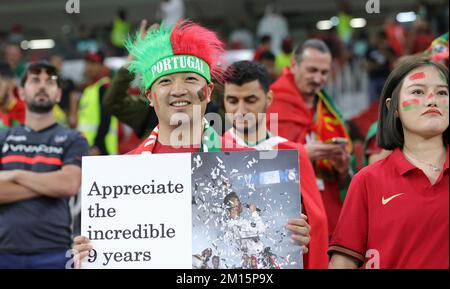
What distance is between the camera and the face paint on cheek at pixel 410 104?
344cm

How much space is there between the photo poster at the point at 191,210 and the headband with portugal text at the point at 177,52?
0.55 meters

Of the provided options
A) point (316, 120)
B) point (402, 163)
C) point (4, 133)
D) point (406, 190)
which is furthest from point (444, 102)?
point (4, 133)

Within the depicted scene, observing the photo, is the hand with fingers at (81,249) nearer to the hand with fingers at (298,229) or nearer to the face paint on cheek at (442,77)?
the hand with fingers at (298,229)

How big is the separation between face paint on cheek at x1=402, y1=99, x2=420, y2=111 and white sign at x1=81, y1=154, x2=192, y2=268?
2.98 ft

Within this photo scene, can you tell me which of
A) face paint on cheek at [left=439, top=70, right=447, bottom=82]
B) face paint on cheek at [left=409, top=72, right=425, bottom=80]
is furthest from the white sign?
face paint on cheek at [left=439, top=70, right=447, bottom=82]

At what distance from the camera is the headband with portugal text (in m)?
3.93

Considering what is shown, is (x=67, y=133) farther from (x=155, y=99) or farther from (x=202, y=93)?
(x=202, y=93)

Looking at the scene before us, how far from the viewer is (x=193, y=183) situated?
3490 millimetres

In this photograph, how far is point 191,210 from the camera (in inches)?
136

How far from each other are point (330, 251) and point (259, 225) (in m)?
0.33

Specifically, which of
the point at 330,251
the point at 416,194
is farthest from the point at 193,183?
the point at 416,194

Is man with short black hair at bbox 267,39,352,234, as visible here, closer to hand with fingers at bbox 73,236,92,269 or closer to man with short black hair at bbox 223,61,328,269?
man with short black hair at bbox 223,61,328,269

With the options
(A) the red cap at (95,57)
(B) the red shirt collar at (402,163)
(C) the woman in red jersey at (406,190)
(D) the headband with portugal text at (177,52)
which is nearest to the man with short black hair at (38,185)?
(D) the headband with portugal text at (177,52)

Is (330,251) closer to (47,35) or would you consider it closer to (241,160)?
(241,160)
